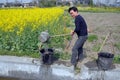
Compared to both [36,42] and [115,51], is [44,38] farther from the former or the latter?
[115,51]

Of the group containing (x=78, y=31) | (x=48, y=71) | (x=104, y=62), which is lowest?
(x=48, y=71)

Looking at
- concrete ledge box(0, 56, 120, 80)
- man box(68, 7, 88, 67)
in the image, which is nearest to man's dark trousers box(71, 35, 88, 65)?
man box(68, 7, 88, 67)

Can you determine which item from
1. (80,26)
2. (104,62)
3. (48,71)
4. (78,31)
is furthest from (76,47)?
(48,71)

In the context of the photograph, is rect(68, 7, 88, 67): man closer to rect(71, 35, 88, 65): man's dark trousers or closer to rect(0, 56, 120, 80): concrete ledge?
rect(71, 35, 88, 65): man's dark trousers

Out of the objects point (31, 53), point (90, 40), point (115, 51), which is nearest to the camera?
point (31, 53)

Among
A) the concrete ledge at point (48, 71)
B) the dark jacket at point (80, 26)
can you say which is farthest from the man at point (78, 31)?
the concrete ledge at point (48, 71)

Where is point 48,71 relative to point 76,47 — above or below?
below

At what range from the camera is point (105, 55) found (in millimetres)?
7441

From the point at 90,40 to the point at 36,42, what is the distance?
3.33 meters

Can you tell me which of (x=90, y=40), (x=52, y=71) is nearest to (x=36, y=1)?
(x=90, y=40)

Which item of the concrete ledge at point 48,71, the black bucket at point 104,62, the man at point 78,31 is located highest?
the man at point 78,31

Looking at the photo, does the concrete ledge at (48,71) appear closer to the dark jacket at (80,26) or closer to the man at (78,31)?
the man at (78,31)

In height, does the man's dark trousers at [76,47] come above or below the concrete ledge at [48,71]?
above

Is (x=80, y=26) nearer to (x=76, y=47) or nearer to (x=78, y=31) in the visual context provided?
(x=78, y=31)
